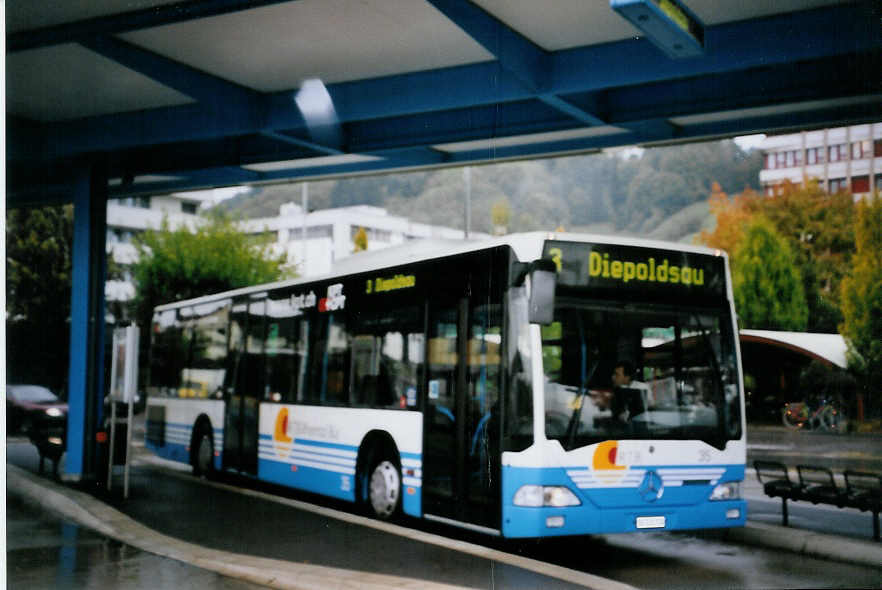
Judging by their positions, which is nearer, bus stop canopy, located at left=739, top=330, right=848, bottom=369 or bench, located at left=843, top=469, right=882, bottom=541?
bus stop canopy, located at left=739, top=330, right=848, bottom=369

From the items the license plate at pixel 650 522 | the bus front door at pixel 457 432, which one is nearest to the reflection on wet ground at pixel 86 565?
the bus front door at pixel 457 432

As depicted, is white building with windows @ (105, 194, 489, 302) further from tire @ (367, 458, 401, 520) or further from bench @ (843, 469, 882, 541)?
bench @ (843, 469, 882, 541)

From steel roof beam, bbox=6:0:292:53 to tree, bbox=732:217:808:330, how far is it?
5.12 meters

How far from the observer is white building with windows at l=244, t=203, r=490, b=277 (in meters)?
11.9

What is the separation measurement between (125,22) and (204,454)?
763 centimetres

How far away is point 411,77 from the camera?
11.3m

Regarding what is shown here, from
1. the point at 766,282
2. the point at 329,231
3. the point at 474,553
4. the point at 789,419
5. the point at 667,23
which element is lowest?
the point at 474,553

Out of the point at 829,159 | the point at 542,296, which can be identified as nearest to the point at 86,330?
the point at 542,296

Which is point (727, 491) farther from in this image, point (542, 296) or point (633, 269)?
point (542, 296)

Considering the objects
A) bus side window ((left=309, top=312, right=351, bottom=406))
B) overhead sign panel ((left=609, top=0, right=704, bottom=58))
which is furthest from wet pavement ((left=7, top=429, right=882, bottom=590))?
overhead sign panel ((left=609, top=0, right=704, bottom=58))

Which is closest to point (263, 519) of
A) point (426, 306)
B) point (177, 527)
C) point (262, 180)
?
point (177, 527)

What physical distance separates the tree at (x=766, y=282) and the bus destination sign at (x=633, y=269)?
585 millimetres

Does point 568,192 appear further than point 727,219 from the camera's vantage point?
Yes

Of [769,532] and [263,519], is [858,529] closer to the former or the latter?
[769,532]
